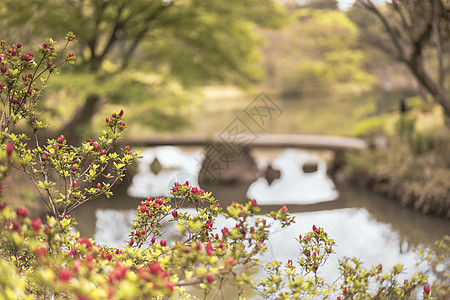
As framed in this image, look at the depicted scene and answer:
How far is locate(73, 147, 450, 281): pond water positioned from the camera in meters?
4.43

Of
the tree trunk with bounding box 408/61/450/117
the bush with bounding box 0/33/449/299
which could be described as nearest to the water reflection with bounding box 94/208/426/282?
the bush with bounding box 0/33/449/299

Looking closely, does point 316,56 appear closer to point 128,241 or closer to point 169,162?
point 169,162

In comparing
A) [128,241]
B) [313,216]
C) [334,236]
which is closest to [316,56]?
[313,216]

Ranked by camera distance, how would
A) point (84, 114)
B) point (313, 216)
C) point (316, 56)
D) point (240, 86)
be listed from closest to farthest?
point (313, 216)
point (84, 114)
point (240, 86)
point (316, 56)

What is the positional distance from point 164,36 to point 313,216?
4.86 m

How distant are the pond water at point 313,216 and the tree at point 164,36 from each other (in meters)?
2.20

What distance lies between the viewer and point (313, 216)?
6.07 m

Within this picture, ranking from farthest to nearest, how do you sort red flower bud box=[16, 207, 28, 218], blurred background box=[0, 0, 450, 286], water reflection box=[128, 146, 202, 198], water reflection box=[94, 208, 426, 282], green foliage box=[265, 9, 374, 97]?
1. green foliage box=[265, 9, 374, 97]
2. water reflection box=[128, 146, 202, 198]
3. blurred background box=[0, 0, 450, 286]
4. water reflection box=[94, 208, 426, 282]
5. red flower bud box=[16, 207, 28, 218]

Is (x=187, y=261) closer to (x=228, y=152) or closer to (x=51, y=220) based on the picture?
(x=51, y=220)

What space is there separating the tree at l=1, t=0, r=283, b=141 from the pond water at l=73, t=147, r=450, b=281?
2.20 meters

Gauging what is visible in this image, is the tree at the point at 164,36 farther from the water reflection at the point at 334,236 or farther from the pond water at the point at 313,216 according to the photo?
the water reflection at the point at 334,236

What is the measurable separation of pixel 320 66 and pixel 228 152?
32.3ft

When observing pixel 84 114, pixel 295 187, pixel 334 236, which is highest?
pixel 84 114

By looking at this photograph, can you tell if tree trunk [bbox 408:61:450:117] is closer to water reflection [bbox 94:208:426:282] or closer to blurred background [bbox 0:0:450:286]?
blurred background [bbox 0:0:450:286]
